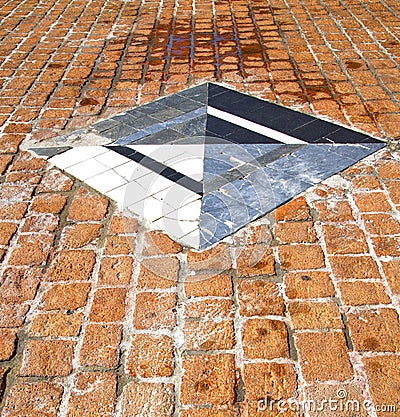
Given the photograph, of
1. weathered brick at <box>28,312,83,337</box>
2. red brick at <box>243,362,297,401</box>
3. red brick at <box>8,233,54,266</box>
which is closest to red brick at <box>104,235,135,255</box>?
red brick at <box>8,233,54,266</box>

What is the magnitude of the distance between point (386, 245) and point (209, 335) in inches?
49.5

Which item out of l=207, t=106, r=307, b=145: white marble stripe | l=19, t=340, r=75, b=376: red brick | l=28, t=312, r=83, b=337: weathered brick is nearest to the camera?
l=19, t=340, r=75, b=376: red brick

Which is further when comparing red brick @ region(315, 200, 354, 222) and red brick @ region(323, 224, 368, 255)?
red brick @ region(315, 200, 354, 222)

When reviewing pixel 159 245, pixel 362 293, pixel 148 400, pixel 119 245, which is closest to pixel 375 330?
pixel 362 293

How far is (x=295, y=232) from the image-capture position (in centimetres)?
358

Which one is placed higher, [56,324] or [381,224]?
[56,324]

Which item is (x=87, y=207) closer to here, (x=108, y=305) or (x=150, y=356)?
(x=108, y=305)

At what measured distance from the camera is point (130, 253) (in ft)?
11.4

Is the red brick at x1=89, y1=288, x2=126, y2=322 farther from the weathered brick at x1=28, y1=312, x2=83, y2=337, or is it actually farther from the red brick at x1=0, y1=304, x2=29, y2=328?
the red brick at x1=0, y1=304, x2=29, y2=328

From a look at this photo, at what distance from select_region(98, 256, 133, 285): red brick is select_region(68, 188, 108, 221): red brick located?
0.45 m

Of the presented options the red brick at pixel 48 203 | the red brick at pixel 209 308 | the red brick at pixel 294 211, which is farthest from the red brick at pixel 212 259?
the red brick at pixel 48 203

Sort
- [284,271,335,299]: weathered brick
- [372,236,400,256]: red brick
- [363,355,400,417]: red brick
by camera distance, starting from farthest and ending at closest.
A: [372,236,400,256]: red brick
[284,271,335,299]: weathered brick
[363,355,400,417]: red brick

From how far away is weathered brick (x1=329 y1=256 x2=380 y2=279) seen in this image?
3229 millimetres

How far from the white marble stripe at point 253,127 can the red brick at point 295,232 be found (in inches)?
41.3
